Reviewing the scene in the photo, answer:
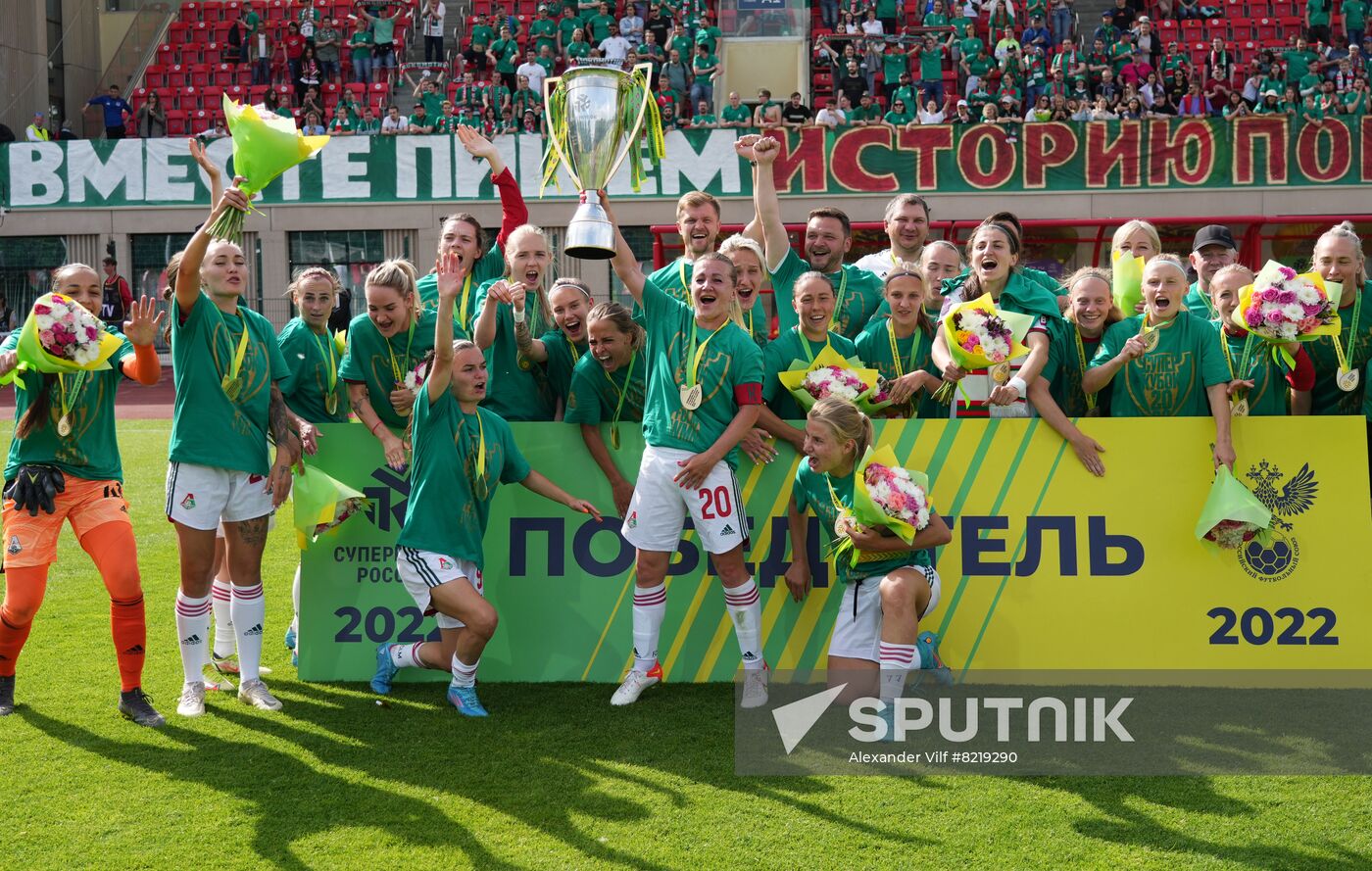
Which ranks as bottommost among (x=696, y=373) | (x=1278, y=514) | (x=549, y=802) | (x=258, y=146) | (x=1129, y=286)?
(x=549, y=802)

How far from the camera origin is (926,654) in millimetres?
5258

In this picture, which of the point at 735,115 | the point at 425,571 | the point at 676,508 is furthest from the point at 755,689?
the point at 735,115

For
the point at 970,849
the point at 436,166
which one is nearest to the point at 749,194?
the point at 436,166

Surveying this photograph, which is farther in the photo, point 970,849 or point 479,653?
point 479,653

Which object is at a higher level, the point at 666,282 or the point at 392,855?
the point at 666,282

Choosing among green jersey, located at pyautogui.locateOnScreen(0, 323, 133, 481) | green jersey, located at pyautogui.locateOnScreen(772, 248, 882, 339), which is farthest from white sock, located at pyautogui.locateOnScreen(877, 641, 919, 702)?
green jersey, located at pyautogui.locateOnScreen(0, 323, 133, 481)

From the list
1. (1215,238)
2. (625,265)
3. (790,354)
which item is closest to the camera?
(625,265)

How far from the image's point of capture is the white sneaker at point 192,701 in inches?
202

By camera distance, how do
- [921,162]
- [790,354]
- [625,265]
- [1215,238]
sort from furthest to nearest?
[921,162] < [1215,238] < [790,354] < [625,265]

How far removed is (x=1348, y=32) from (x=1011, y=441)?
21.6 metres

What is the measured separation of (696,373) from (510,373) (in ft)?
3.81

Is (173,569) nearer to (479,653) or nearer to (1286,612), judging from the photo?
(479,653)

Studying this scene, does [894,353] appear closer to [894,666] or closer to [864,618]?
[864,618]

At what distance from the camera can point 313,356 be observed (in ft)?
18.8
